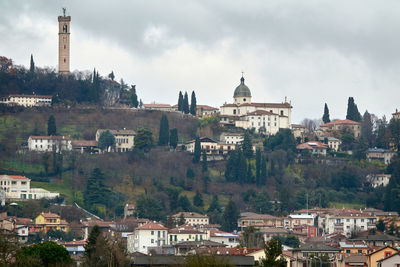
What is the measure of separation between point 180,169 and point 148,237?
34667 millimetres

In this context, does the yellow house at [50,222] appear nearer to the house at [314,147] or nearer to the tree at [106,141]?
the tree at [106,141]

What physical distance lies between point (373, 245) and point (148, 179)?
145 ft

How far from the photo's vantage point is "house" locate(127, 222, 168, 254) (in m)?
104

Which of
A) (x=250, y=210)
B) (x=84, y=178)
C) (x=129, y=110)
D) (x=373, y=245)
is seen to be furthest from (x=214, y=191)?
(x=373, y=245)

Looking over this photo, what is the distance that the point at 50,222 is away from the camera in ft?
377

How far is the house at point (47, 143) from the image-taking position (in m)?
138

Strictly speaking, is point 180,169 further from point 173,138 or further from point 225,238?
point 225,238

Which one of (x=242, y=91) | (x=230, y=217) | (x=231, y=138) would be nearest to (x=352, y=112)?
(x=242, y=91)

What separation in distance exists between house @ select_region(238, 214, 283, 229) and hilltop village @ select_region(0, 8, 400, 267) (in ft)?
0.40

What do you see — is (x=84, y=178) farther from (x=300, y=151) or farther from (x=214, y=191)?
(x=300, y=151)

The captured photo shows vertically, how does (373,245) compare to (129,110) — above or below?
below

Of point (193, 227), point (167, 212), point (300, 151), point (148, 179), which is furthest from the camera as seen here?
point (300, 151)

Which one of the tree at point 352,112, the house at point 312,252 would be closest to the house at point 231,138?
the tree at point 352,112

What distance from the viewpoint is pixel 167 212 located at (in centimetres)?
12556
